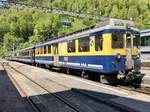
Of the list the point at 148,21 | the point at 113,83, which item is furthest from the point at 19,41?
the point at 113,83

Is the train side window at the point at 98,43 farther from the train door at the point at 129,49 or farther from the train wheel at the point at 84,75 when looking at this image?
the train wheel at the point at 84,75

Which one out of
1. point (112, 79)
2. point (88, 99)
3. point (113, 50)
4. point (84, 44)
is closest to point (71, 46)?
point (84, 44)

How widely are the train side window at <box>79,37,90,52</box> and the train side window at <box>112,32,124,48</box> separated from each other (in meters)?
2.48

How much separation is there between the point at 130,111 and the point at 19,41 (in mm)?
122455

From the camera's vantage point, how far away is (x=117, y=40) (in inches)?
658

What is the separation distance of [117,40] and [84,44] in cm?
324

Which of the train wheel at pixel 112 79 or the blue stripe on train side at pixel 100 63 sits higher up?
the blue stripe on train side at pixel 100 63

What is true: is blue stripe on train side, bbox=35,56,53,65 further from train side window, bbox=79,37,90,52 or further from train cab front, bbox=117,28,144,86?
train cab front, bbox=117,28,144,86

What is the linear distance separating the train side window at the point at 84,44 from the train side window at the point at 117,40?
248 centimetres

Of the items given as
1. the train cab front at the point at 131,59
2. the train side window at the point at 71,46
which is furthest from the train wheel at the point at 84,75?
the train cab front at the point at 131,59

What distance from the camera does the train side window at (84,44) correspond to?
18.9m

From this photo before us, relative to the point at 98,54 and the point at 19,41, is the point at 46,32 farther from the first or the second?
the point at 98,54

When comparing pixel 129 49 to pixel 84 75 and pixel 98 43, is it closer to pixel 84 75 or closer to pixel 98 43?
pixel 98 43

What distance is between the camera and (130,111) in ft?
34.9
